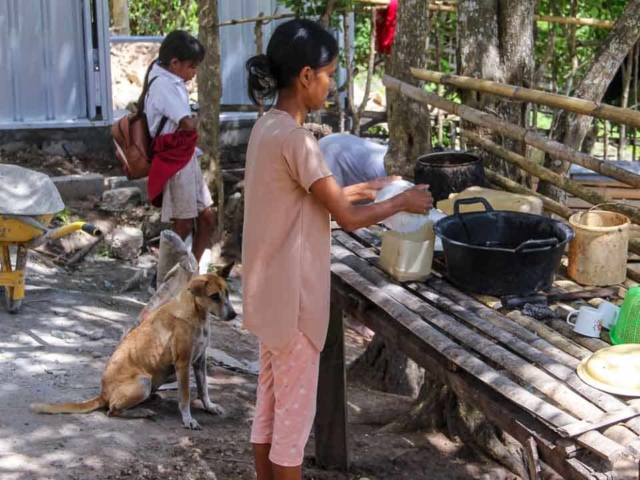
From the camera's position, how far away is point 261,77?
2.99 metres

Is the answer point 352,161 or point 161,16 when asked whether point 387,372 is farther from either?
point 161,16

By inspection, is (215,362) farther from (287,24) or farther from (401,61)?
(287,24)

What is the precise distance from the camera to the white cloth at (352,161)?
7387mm

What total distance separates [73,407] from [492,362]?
7.80 ft

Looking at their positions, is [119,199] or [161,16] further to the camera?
[161,16]

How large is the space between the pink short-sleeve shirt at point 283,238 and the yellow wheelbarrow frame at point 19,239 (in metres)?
2.95

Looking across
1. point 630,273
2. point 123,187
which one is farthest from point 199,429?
point 123,187

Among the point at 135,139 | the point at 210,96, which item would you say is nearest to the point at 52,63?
the point at 210,96

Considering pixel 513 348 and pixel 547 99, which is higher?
pixel 547 99

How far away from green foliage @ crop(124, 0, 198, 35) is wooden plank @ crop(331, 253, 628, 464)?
35.3ft

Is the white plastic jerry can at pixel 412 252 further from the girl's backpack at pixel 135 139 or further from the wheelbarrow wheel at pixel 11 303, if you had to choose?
the wheelbarrow wheel at pixel 11 303

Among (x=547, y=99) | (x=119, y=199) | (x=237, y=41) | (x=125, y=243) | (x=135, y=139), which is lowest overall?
(x=125, y=243)

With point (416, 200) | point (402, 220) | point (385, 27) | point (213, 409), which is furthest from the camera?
point (385, 27)

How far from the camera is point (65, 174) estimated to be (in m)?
8.88
